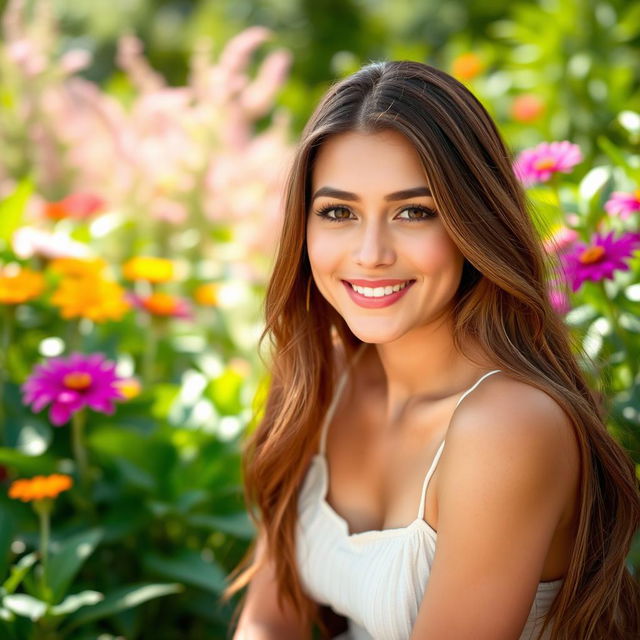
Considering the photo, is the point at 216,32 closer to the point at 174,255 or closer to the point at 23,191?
the point at 174,255

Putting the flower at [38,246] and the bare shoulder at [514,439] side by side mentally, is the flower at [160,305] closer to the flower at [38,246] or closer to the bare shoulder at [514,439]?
the flower at [38,246]

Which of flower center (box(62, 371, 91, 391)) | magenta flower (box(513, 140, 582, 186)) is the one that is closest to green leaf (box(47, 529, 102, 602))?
flower center (box(62, 371, 91, 391))

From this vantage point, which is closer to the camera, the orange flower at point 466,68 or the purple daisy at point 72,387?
the purple daisy at point 72,387

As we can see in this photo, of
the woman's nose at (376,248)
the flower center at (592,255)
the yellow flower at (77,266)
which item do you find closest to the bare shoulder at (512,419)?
the woman's nose at (376,248)

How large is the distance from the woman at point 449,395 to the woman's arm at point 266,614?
133 mm

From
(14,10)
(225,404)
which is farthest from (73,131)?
(225,404)

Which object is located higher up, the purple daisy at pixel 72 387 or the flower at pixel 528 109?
the flower at pixel 528 109

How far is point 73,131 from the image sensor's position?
11.9 ft

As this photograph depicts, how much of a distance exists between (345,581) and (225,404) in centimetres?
98

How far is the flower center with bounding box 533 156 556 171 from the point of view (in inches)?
80.1

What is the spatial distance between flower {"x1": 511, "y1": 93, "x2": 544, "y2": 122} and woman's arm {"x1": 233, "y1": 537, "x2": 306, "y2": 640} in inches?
94.6

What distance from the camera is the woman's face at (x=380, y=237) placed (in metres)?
1.59

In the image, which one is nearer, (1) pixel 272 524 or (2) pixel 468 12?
A: (1) pixel 272 524

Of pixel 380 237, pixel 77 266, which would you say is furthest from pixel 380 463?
pixel 77 266
